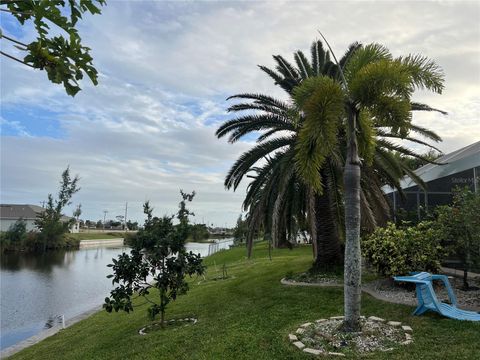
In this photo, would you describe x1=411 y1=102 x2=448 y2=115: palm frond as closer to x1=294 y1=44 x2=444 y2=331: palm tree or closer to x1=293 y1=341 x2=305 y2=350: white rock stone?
x1=294 y1=44 x2=444 y2=331: palm tree

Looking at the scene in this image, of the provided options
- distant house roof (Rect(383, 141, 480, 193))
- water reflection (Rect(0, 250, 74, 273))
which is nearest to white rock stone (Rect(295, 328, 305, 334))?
distant house roof (Rect(383, 141, 480, 193))

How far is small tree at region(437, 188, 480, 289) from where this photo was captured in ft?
26.5

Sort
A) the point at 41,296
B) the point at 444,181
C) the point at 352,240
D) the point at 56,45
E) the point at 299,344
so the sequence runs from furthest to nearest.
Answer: the point at 41,296, the point at 444,181, the point at 352,240, the point at 299,344, the point at 56,45

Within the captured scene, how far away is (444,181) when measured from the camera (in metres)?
14.1

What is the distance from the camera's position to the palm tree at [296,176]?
11188 millimetres

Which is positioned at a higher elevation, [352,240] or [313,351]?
[352,240]

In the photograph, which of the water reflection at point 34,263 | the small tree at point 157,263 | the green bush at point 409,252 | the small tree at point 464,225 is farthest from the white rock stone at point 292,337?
the water reflection at point 34,263

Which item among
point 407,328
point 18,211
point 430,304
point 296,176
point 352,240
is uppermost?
point 18,211

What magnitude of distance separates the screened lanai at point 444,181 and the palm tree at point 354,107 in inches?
215

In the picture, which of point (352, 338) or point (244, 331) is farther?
point (244, 331)

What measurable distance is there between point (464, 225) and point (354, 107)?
368 cm

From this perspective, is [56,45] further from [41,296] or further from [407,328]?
[41,296]

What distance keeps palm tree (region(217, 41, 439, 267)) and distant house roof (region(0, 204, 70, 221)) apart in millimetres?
79186

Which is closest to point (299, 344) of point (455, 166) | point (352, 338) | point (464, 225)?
point (352, 338)
